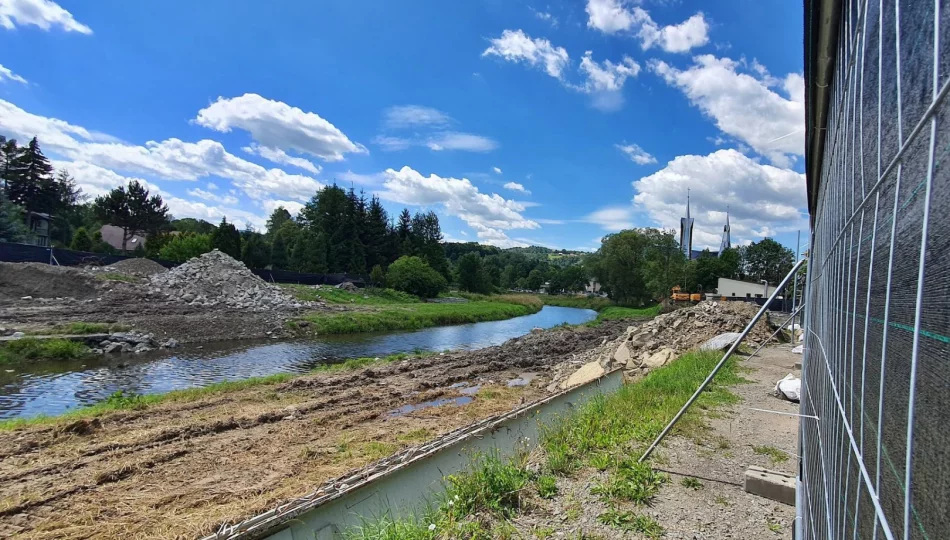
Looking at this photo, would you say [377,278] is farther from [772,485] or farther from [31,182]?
[772,485]

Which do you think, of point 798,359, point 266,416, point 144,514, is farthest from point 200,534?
point 798,359

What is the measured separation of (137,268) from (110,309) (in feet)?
39.7

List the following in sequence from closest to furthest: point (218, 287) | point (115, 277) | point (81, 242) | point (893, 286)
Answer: point (893, 286)
point (115, 277)
point (218, 287)
point (81, 242)

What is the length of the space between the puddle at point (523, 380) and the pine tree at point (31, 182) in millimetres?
62414

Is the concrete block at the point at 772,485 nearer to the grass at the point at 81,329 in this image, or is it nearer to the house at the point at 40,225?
the grass at the point at 81,329

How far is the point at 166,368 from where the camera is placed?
641 inches

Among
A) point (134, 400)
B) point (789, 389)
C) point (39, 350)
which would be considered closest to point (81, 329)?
point (39, 350)

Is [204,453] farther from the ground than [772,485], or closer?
closer

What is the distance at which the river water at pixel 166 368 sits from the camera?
12.1 meters

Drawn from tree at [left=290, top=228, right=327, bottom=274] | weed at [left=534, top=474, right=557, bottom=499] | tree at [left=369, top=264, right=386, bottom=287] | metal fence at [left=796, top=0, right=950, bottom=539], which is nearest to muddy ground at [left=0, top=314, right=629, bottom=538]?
weed at [left=534, top=474, right=557, bottom=499]

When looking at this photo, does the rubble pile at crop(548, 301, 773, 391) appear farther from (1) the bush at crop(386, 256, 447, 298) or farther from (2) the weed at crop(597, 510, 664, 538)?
(1) the bush at crop(386, 256, 447, 298)

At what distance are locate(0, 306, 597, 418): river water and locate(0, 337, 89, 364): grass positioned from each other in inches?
20.3

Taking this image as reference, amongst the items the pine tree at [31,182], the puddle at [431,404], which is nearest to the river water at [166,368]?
the puddle at [431,404]

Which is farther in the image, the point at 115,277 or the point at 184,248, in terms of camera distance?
the point at 184,248
